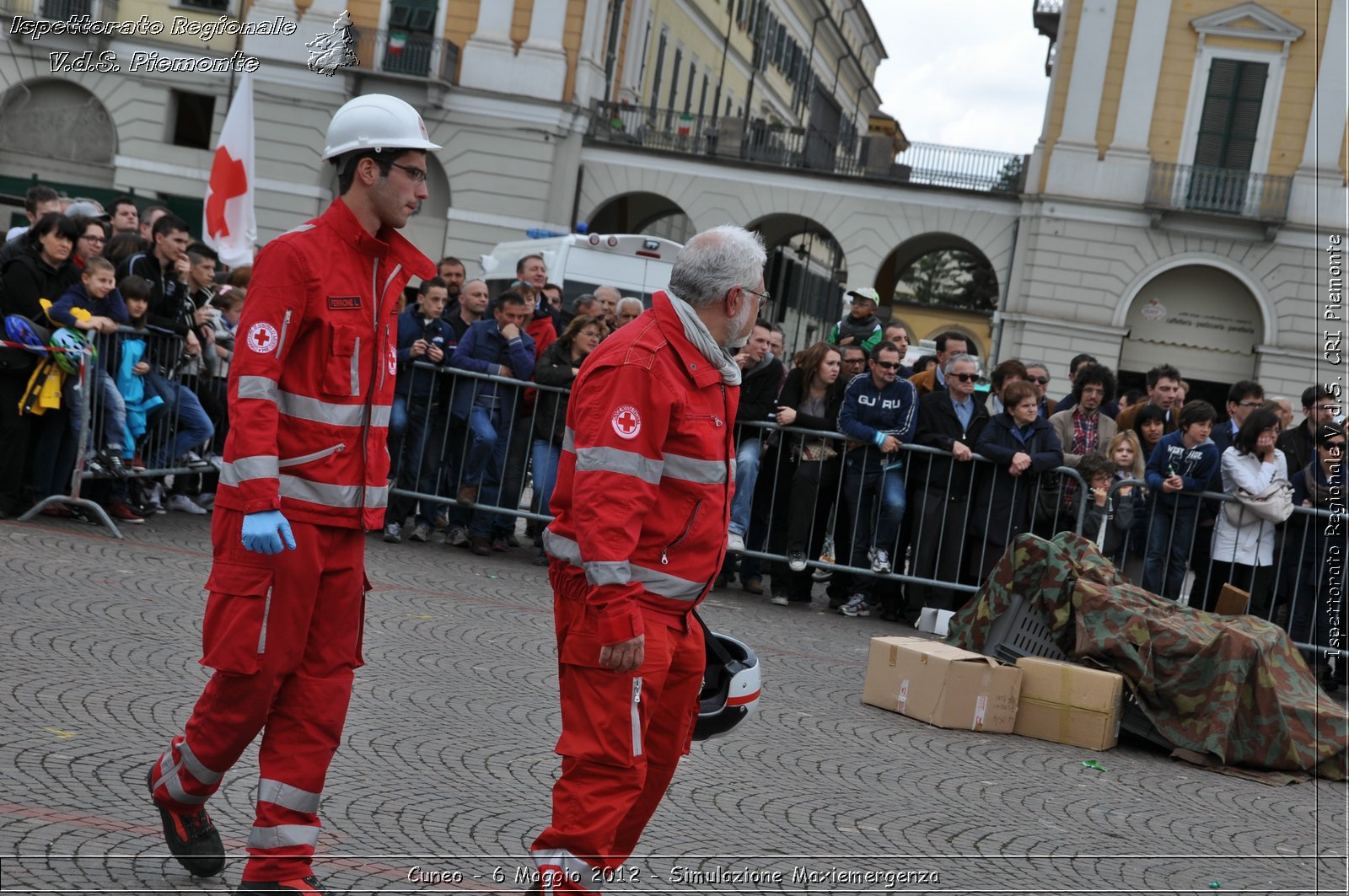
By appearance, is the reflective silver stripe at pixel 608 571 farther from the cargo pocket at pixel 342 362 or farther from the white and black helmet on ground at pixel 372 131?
the white and black helmet on ground at pixel 372 131

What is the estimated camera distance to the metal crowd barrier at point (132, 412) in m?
9.48

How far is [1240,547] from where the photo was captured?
10219mm

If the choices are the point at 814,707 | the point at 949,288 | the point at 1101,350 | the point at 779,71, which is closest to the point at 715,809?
the point at 814,707

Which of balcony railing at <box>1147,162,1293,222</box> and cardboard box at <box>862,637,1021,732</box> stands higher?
balcony railing at <box>1147,162,1293,222</box>

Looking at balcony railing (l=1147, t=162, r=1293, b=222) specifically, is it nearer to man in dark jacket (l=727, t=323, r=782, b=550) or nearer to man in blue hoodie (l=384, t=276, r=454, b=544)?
man in dark jacket (l=727, t=323, r=782, b=550)

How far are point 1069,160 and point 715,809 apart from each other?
29.4 metres

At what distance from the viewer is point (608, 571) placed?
3.64 m

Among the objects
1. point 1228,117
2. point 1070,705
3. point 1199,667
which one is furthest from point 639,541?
point 1228,117

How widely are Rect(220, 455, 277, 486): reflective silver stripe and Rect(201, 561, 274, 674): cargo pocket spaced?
24 cm

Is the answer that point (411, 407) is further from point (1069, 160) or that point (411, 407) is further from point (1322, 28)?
point (1322, 28)

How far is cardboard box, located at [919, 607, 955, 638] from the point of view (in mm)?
10336

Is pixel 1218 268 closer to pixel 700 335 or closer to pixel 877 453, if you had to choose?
pixel 877 453

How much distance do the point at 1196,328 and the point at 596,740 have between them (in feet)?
105

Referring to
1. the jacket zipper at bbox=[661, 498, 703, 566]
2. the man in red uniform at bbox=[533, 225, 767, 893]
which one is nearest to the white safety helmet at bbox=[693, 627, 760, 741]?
the man in red uniform at bbox=[533, 225, 767, 893]
